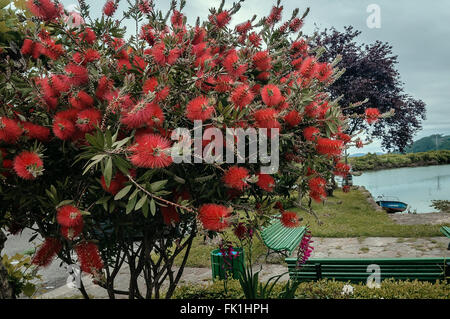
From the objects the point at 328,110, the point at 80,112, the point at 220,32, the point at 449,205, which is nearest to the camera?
the point at 80,112

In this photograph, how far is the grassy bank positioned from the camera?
2823 cm

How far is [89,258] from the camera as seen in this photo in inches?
68.1

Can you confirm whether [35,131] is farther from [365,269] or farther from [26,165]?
[365,269]

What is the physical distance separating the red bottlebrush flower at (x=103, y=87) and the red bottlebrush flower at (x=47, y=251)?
2.57 feet

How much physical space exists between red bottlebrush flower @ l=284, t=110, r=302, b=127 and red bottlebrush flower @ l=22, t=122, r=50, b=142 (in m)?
1.19

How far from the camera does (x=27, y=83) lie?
1.81 metres

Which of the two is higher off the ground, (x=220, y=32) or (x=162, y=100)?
(x=220, y=32)

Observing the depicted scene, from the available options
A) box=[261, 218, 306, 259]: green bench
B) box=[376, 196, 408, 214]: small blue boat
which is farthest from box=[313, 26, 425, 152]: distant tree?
box=[261, 218, 306, 259]: green bench

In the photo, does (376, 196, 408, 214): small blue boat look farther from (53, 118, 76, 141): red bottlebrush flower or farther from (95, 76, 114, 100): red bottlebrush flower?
(53, 118, 76, 141): red bottlebrush flower

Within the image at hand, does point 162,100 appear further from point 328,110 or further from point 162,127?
point 328,110

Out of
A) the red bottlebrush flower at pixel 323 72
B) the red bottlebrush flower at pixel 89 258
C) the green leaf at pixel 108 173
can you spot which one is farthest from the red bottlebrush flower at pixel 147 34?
the red bottlebrush flower at pixel 89 258
